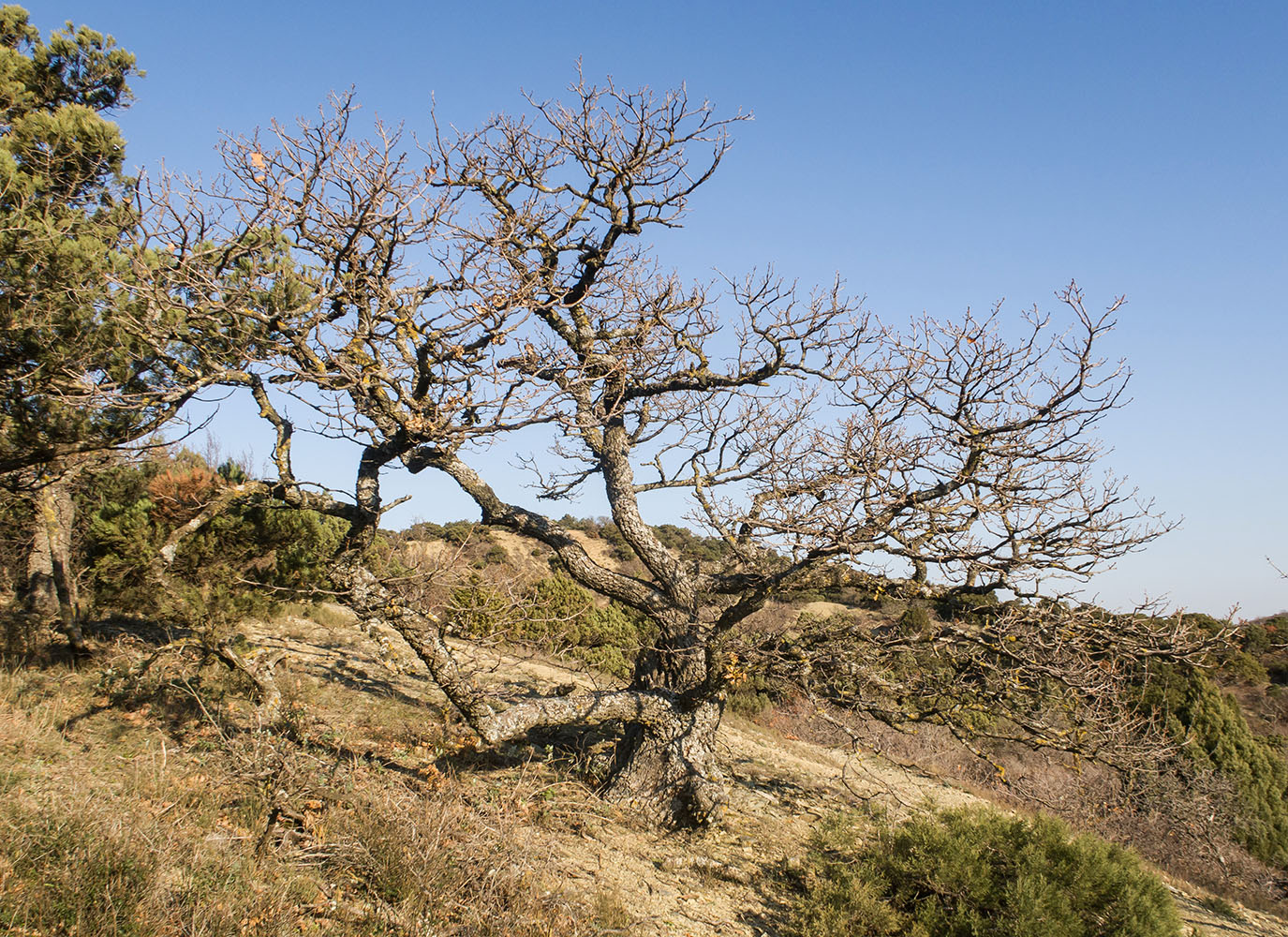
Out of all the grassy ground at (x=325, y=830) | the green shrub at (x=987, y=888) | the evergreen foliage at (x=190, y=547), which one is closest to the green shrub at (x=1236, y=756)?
the grassy ground at (x=325, y=830)

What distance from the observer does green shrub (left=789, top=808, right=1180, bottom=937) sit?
494cm

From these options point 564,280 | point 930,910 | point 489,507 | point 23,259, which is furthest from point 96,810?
point 564,280

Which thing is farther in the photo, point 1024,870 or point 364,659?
point 364,659

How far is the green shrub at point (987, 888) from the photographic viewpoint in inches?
195

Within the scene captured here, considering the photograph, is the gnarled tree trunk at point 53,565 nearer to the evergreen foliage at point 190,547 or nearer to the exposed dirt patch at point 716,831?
the evergreen foliage at point 190,547

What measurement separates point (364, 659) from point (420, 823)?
24.1ft

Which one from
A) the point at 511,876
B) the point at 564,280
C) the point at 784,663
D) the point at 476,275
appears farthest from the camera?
the point at 564,280

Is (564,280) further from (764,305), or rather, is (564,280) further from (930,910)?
(930,910)

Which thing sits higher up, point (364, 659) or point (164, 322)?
point (164, 322)

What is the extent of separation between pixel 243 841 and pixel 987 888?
17.5ft

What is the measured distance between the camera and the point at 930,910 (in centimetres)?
520

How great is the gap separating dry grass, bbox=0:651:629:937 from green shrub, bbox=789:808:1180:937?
1.92 m

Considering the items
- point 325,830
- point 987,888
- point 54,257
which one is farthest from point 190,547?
point 987,888

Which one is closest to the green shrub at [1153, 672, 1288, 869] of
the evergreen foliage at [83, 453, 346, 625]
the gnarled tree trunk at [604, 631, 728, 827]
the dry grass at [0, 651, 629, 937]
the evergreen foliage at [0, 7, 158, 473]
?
the gnarled tree trunk at [604, 631, 728, 827]
